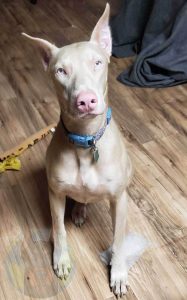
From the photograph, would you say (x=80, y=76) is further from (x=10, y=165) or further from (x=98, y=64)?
(x=10, y=165)

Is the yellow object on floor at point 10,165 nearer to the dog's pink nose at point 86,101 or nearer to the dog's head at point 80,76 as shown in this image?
the dog's head at point 80,76

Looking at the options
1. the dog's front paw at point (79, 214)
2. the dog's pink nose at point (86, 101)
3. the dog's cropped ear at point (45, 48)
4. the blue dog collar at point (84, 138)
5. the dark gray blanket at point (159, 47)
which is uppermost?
the dog's pink nose at point (86, 101)

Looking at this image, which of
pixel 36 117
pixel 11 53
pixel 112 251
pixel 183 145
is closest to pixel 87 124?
pixel 112 251

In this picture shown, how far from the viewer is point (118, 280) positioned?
154cm


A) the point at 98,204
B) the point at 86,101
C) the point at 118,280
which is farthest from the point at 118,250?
the point at 86,101

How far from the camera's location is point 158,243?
170cm

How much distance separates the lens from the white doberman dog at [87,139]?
3.88ft

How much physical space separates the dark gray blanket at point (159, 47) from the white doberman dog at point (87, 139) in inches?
49.0

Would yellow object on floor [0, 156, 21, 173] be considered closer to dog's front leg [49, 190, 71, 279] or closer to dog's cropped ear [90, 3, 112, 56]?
Result: dog's front leg [49, 190, 71, 279]

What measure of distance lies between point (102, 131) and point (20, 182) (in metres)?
0.79

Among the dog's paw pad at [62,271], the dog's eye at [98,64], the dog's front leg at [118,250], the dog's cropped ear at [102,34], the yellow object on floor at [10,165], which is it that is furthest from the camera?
the yellow object on floor at [10,165]

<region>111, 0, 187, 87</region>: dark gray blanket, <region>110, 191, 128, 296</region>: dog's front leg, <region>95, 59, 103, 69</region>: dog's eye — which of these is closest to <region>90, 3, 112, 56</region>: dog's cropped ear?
<region>95, 59, 103, 69</region>: dog's eye

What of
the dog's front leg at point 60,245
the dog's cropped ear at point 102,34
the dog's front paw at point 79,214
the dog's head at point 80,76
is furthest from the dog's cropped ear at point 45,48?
the dog's front paw at point 79,214

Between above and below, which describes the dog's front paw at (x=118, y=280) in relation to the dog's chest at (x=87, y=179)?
below
